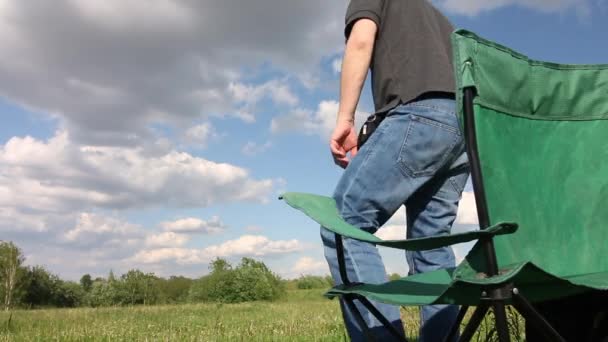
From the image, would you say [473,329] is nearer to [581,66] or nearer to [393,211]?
[393,211]

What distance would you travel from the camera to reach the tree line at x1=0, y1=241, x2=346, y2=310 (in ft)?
102

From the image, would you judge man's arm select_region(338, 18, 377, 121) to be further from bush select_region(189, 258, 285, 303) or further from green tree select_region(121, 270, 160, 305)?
green tree select_region(121, 270, 160, 305)

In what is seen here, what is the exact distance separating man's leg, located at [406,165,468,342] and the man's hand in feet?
1.49

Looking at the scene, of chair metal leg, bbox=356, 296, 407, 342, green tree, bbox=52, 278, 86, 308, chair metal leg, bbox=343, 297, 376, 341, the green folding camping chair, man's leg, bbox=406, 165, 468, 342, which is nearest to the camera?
the green folding camping chair

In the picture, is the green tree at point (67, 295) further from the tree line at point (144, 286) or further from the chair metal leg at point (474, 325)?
the chair metal leg at point (474, 325)

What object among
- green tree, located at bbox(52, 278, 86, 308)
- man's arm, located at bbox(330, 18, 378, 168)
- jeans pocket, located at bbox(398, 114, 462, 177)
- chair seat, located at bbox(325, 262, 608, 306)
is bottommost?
chair seat, located at bbox(325, 262, 608, 306)

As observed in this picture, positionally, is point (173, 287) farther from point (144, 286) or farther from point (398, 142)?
point (398, 142)

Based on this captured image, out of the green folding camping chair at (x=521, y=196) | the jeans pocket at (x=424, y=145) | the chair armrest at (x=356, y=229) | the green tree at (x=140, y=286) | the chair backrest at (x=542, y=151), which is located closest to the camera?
the chair armrest at (x=356, y=229)

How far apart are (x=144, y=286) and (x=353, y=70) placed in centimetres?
3715

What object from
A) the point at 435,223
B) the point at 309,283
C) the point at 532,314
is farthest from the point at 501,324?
the point at 309,283

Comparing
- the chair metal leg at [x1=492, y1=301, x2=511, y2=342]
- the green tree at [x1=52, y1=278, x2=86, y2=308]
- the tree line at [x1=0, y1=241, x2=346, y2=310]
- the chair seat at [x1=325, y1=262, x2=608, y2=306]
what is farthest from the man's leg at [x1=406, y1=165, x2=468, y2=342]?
the green tree at [x1=52, y1=278, x2=86, y2=308]

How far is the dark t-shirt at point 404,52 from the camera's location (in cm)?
246

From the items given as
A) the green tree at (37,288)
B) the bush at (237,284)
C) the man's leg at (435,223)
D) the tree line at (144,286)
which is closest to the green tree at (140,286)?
the tree line at (144,286)

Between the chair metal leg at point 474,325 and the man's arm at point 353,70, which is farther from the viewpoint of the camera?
the man's arm at point 353,70
